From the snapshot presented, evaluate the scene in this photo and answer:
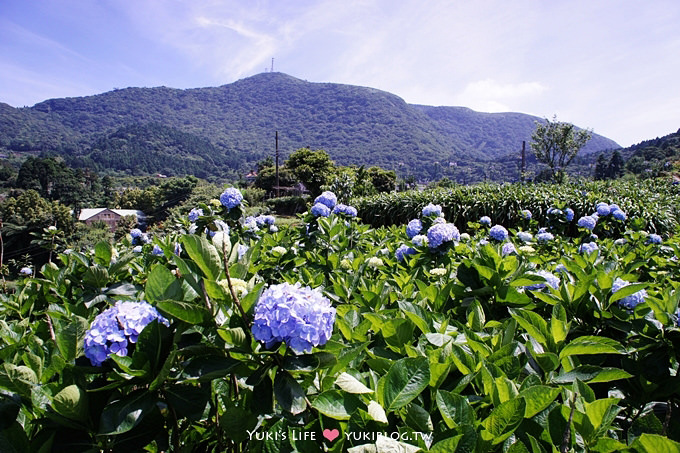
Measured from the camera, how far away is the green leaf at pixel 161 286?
3.06 ft

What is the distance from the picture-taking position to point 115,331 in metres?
0.84

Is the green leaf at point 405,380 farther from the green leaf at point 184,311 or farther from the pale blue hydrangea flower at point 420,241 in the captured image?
the pale blue hydrangea flower at point 420,241

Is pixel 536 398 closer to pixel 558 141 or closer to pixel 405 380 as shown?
pixel 405 380

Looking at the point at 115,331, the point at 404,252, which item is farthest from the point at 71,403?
the point at 404,252

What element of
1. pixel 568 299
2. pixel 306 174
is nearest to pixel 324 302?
pixel 568 299

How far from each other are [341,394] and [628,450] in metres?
0.60

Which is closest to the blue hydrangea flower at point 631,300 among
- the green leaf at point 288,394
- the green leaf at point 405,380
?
the green leaf at point 405,380

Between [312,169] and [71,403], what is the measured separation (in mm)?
43863

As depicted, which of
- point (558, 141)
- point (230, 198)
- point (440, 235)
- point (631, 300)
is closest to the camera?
point (631, 300)

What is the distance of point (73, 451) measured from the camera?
83cm

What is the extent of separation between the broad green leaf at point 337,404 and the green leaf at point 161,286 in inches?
16.9

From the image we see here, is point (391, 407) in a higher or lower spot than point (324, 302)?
lower

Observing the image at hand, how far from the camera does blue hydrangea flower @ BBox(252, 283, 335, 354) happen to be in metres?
0.79

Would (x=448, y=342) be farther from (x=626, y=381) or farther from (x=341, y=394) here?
(x=626, y=381)
